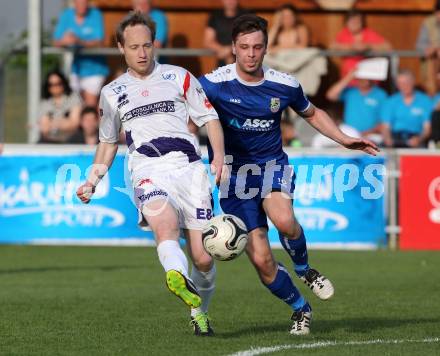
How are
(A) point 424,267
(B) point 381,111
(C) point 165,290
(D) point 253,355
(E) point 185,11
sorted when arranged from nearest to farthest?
(D) point 253,355
(C) point 165,290
(A) point 424,267
(B) point 381,111
(E) point 185,11

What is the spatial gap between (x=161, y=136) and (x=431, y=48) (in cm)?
1140

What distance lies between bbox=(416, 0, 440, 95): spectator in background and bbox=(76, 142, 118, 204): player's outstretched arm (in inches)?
439

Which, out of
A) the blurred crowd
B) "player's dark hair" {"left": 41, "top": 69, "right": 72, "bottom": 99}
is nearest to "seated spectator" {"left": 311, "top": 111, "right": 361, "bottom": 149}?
the blurred crowd

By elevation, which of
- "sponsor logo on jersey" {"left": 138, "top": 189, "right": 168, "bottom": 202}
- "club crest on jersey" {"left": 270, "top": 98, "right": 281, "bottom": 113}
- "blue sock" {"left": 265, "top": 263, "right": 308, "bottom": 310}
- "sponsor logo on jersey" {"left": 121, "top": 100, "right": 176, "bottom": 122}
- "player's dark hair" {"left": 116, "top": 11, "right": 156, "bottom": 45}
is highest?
"player's dark hair" {"left": 116, "top": 11, "right": 156, "bottom": 45}

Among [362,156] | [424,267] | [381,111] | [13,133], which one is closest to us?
[424,267]

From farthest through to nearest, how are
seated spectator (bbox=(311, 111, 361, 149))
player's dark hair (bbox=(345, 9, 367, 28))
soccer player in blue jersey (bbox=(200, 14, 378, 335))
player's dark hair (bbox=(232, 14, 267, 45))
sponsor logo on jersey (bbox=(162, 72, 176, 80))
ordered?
player's dark hair (bbox=(345, 9, 367, 28))
seated spectator (bbox=(311, 111, 361, 149))
soccer player in blue jersey (bbox=(200, 14, 378, 335))
player's dark hair (bbox=(232, 14, 267, 45))
sponsor logo on jersey (bbox=(162, 72, 176, 80))

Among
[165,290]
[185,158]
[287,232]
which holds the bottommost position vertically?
[165,290]

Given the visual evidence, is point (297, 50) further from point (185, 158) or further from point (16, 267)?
point (185, 158)

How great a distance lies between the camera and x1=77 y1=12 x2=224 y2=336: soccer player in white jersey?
7.86 meters

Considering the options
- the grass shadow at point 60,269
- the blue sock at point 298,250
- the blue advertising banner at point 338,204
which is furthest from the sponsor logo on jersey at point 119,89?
the blue advertising banner at point 338,204

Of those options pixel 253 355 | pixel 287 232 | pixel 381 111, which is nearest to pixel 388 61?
pixel 381 111

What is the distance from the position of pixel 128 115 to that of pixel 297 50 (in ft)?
34.5

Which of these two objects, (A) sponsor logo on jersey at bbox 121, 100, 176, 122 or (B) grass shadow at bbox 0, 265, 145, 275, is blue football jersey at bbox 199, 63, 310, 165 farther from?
(B) grass shadow at bbox 0, 265, 145, 275

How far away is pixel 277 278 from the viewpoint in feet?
27.4
